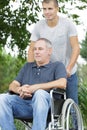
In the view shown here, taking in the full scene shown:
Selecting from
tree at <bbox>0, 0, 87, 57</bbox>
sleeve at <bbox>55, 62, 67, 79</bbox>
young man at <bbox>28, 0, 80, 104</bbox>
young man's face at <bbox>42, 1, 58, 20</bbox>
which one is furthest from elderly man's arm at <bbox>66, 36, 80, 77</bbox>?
tree at <bbox>0, 0, 87, 57</bbox>

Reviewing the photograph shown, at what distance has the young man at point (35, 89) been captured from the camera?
14.2 ft

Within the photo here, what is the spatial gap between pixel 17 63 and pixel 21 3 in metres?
1.62

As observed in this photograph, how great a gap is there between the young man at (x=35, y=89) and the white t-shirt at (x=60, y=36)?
211 mm

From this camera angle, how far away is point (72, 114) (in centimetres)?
489

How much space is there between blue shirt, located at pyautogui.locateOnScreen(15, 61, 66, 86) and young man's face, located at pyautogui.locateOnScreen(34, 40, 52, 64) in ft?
0.22

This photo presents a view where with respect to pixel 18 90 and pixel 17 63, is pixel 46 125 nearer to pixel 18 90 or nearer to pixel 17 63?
pixel 18 90

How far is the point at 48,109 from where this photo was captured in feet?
14.5

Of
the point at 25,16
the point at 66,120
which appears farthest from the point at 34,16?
the point at 66,120

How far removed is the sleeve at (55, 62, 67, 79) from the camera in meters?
4.56

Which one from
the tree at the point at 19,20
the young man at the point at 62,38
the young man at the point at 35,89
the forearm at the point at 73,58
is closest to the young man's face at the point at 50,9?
the young man at the point at 62,38

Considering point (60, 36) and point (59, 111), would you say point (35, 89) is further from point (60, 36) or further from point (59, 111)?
point (60, 36)

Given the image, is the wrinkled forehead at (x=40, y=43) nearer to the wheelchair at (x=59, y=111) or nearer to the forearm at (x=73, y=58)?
the forearm at (x=73, y=58)

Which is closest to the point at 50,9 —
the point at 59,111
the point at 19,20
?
the point at 59,111

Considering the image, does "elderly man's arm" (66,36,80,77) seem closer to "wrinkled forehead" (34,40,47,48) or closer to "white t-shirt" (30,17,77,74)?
"white t-shirt" (30,17,77,74)
